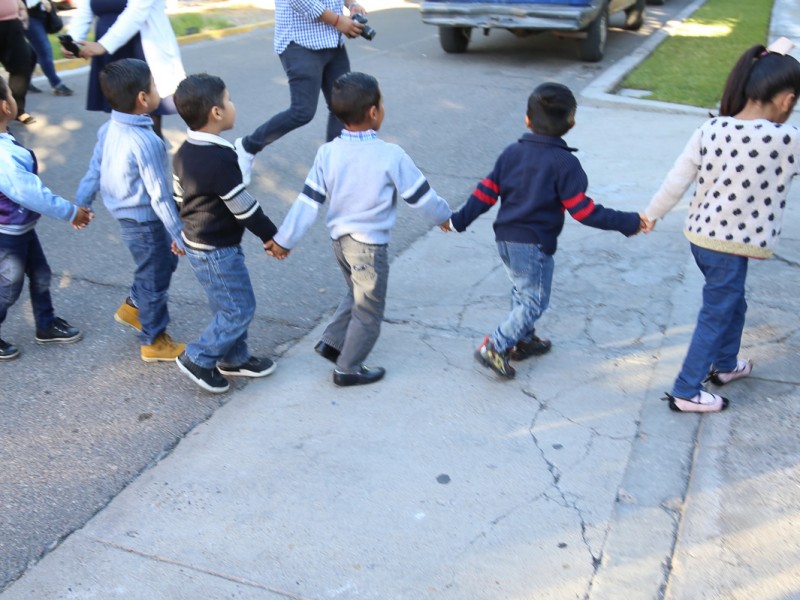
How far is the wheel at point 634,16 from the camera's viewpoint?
13.9m

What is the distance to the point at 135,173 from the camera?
3.80 m

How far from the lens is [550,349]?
13.8ft

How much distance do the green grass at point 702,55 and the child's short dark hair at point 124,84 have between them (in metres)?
6.33

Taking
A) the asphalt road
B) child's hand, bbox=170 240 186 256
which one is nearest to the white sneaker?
the asphalt road

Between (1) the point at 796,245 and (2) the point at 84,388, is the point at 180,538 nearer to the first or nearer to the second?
(2) the point at 84,388

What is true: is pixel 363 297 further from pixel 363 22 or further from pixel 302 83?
pixel 363 22

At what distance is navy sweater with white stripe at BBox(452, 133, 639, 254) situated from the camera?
3.57m

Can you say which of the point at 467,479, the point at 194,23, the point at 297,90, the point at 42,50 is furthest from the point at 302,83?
the point at 194,23

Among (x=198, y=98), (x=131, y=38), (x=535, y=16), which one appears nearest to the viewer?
(x=198, y=98)

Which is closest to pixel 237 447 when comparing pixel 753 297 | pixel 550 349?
pixel 550 349

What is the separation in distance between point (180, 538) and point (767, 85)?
2691 mm

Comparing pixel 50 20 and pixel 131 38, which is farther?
pixel 50 20

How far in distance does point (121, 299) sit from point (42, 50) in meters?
5.55

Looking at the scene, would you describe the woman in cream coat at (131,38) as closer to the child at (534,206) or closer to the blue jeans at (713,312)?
the child at (534,206)
